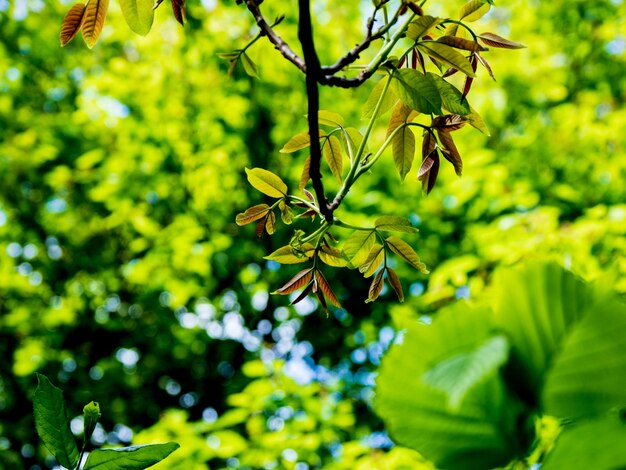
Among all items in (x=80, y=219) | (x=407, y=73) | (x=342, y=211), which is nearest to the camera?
(x=407, y=73)

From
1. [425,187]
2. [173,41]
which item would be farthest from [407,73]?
[173,41]

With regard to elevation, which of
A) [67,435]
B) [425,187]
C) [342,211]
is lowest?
[342,211]

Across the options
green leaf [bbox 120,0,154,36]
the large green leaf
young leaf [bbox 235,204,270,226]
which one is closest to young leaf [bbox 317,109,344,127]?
young leaf [bbox 235,204,270,226]

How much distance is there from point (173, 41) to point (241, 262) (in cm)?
207

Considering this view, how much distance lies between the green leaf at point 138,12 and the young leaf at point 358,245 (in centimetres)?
37

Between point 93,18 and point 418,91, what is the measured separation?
16.7 inches

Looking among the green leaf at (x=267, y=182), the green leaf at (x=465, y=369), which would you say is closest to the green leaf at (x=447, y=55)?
the green leaf at (x=267, y=182)

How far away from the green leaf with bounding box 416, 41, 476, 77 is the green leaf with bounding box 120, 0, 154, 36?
1.06ft

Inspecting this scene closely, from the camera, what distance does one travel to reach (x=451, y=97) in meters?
0.65

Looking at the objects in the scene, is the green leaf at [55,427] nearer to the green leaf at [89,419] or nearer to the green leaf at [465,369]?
the green leaf at [89,419]

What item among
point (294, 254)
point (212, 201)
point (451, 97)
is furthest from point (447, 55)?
point (212, 201)

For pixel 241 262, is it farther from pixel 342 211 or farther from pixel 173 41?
pixel 173 41

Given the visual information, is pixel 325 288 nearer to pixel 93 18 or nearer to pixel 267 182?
pixel 267 182

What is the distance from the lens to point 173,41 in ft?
16.7
